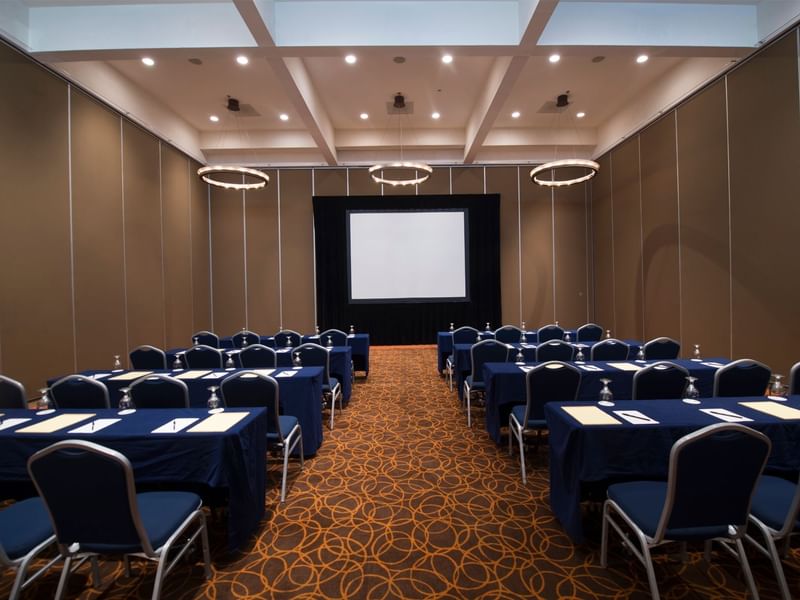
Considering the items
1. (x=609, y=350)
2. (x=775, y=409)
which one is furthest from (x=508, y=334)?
(x=775, y=409)

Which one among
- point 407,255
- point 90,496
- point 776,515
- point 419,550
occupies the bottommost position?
point 419,550

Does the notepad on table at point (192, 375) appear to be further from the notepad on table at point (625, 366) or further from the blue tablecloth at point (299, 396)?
the notepad on table at point (625, 366)

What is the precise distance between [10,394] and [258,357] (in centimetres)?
207

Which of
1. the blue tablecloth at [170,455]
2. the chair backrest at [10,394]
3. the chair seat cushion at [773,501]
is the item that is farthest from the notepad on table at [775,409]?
the chair backrest at [10,394]

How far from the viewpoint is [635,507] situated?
6.17ft

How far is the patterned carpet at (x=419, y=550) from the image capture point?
6.79 ft

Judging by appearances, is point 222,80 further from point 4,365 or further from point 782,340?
point 782,340

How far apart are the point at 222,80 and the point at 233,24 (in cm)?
219

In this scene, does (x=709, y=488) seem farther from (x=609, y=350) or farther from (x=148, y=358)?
(x=148, y=358)

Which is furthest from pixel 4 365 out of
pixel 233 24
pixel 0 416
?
pixel 233 24

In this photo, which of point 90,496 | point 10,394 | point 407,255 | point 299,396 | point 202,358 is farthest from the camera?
point 407,255

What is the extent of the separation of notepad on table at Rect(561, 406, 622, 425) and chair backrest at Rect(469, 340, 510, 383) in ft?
6.61

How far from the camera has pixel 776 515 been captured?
181 centimetres

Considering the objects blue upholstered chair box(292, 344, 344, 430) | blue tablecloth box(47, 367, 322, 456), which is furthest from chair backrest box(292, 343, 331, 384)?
blue tablecloth box(47, 367, 322, 456)
